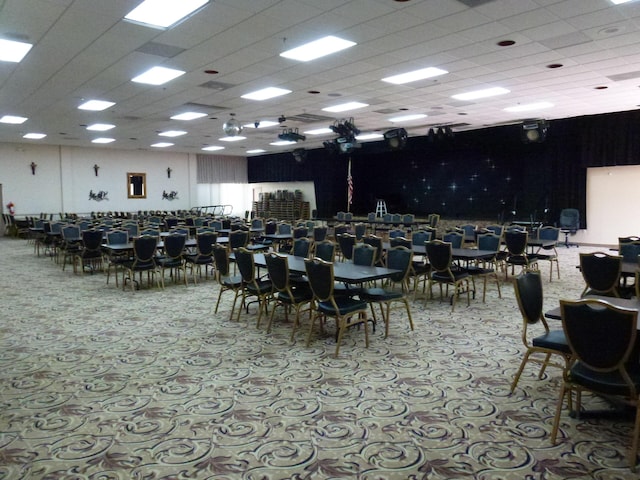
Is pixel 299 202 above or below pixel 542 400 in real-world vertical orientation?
above

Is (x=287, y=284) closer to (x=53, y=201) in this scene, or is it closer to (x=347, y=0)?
(x=347, y=0)

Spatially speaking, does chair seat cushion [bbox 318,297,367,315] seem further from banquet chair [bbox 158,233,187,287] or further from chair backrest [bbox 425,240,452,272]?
banquet chair [bbox 158,233,187,287]

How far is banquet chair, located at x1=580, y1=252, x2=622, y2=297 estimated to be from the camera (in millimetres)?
5721

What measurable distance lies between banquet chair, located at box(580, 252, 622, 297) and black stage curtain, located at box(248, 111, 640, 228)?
32.3ft

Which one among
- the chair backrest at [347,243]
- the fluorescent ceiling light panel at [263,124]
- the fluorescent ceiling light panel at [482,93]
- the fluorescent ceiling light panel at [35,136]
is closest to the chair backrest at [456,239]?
the chair backrest at [347,243]

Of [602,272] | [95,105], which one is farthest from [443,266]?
[95,105]

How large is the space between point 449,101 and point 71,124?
11.8m

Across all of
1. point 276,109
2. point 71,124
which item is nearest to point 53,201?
point 71,124

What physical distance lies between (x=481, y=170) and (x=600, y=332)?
630 inches

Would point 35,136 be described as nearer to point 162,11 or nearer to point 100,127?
point 100,127

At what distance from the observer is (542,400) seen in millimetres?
3984

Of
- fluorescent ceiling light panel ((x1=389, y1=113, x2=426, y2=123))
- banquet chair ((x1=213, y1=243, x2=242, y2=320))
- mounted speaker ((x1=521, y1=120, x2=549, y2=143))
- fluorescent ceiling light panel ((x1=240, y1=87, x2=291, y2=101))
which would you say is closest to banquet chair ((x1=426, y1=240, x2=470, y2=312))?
banquet chair ((x1=213, y1=243, x2=242, y2=320))

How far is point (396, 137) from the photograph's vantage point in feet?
50.5

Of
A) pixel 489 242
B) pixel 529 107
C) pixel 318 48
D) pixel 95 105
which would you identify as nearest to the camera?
pixel 318 48
